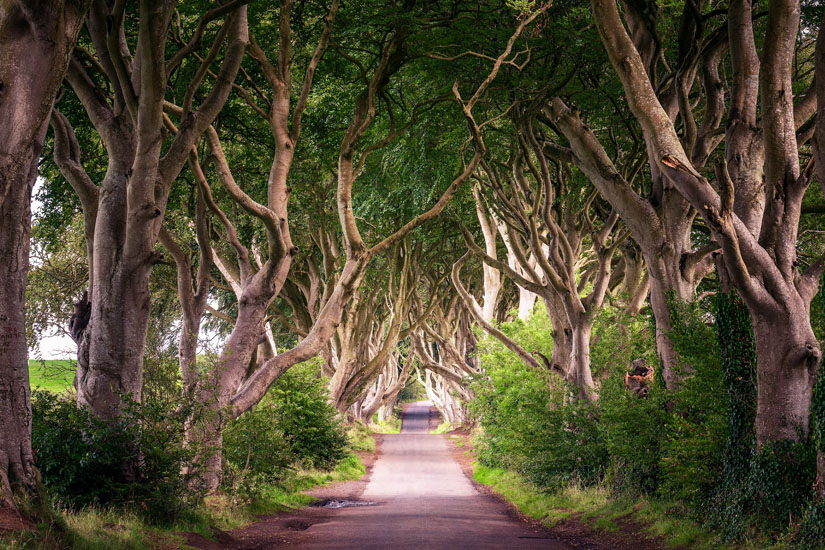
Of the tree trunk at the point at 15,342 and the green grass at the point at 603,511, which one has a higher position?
the tree trunk at the point at 15,342

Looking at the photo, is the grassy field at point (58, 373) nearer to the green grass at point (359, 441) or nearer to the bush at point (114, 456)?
the bush at point (114, 456)

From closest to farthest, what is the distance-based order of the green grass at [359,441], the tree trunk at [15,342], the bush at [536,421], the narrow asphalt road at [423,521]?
the tree trunk at [15,342], the narrow asphalt road at [423,521], the bush at [536,421], the green grass at [359,441]

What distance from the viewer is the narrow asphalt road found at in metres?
10.0

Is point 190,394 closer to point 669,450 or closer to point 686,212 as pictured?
point 669,450

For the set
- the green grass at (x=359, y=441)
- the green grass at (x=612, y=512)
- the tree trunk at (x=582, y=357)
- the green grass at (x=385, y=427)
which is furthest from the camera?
the green grass at (x=385, y=427)

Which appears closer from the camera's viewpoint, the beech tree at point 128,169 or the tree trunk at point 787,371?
the tree trunk at point 787,371

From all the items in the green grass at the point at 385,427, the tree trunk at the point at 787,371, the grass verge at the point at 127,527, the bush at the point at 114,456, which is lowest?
the green grass at the point at 385,427

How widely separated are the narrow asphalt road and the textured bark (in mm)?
4248

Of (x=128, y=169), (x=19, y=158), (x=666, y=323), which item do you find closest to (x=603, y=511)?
(x=666, y=323)

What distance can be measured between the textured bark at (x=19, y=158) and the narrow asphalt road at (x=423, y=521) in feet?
13.9

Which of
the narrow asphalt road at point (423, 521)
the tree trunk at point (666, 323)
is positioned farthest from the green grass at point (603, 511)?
the tree trunk at point (666, 323)

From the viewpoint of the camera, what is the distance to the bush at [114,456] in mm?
9000

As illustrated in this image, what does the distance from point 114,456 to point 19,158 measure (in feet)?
14.4

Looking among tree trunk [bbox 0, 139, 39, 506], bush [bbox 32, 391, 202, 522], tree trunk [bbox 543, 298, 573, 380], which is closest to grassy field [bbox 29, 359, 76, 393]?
bush [bbox 32, 391, 202, 522]
